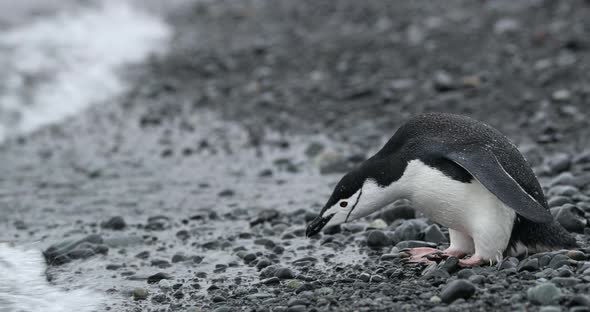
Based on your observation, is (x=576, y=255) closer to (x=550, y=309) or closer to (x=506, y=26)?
(x=550, y=309)

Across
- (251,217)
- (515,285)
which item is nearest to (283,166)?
(251,217)

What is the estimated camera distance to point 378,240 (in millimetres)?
5004

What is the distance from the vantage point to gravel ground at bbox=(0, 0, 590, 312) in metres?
4.27

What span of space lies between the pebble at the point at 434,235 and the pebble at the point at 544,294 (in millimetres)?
1382

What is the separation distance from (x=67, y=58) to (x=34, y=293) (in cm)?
747

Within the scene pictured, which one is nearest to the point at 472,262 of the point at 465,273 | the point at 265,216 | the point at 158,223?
the point at 465,273

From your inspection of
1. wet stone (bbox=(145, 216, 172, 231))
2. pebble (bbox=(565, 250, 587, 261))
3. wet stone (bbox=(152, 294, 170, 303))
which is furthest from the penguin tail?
wet stone (bbox=(145, 216, 172, 231))

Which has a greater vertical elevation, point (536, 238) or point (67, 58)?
point (67, 58)

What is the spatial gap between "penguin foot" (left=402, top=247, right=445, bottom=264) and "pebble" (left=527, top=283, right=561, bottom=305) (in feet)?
2.72

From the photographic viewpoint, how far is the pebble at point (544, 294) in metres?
3.55

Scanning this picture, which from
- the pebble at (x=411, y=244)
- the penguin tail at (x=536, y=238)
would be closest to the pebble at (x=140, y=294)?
the pebble at (x=411, y=244)

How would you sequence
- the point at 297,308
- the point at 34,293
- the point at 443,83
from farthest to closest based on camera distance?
the point at 443,83 < the point at 34,293 < the point at 297,308

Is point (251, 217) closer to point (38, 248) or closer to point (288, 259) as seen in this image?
point (288, 259)

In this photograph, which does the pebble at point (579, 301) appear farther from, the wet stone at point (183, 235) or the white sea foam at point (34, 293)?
the wet stone at point (183, 235)
